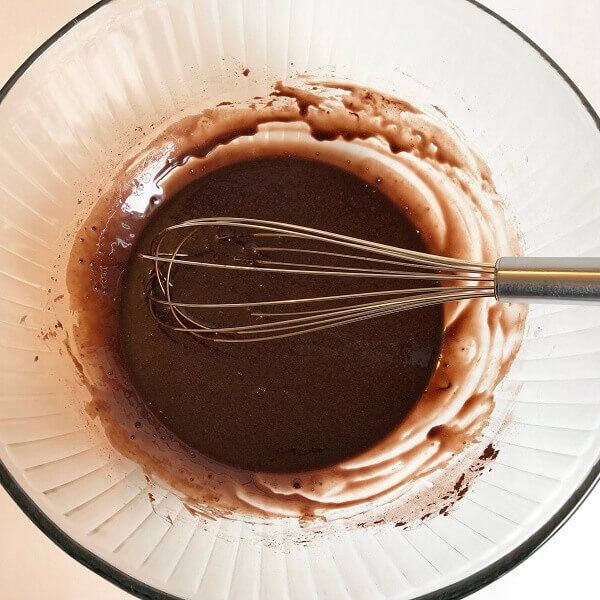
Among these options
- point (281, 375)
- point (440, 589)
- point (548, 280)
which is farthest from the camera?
point (281, 375)

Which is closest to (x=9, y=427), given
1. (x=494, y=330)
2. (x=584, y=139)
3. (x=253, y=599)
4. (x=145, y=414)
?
(x=145, y=414)

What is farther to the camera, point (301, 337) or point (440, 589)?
point (301, 337)

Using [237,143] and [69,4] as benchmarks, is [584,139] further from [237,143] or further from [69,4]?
[69,4]

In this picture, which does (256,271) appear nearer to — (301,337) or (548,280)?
(301,337)

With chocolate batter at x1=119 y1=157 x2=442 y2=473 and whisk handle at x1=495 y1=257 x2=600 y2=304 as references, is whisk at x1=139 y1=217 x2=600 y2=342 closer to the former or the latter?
chocolate batter at x1=119 y1=157 x2=442 y2=473

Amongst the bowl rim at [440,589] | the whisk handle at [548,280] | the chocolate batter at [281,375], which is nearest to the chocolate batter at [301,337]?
the chocolate batter at [281,375]

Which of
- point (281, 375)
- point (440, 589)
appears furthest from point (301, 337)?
point (440, 589)
